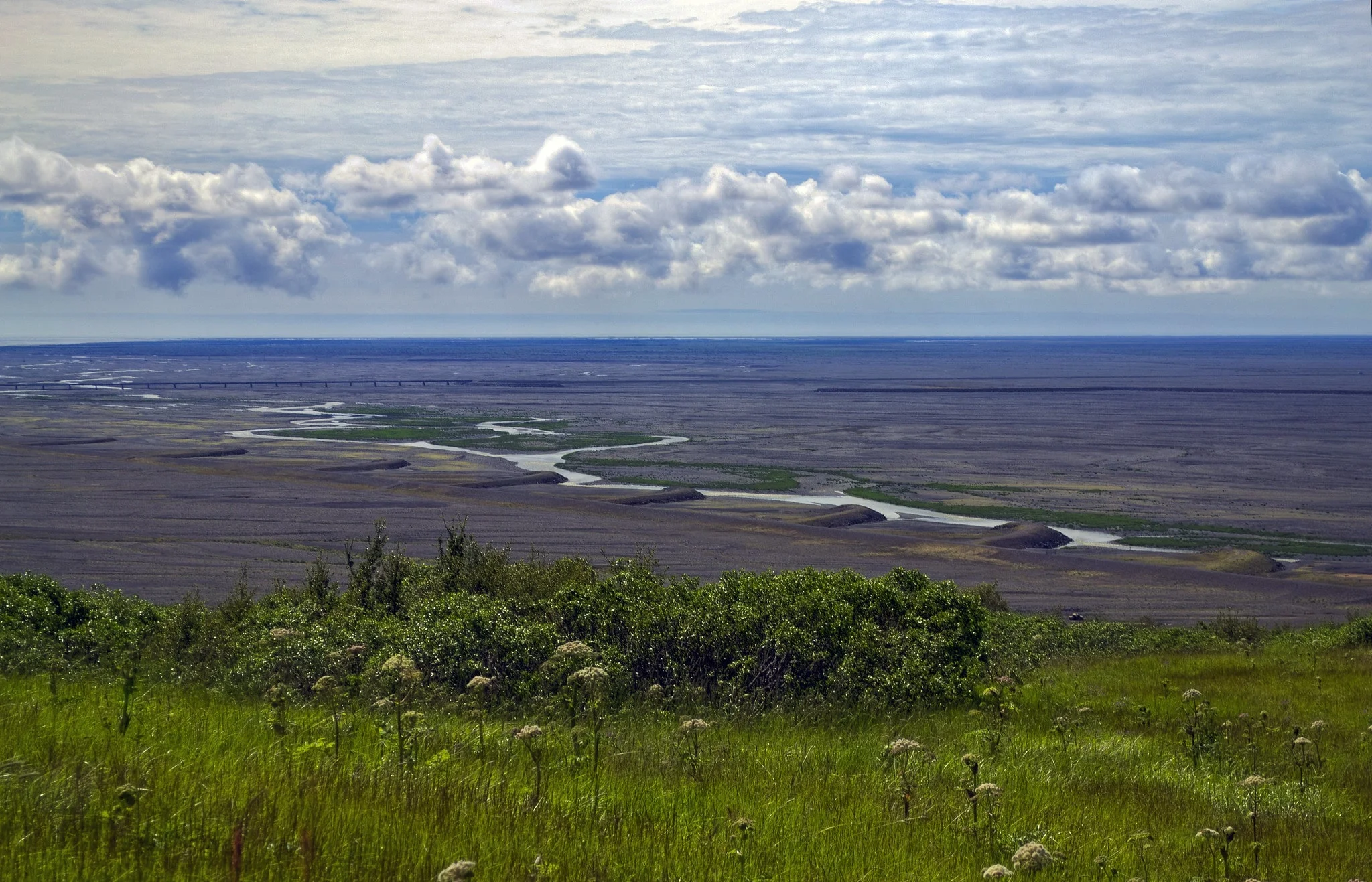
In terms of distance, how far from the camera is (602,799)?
678 centimetres

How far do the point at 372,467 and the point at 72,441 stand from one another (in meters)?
28.7

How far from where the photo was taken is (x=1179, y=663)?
890 inches

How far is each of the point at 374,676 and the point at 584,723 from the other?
2503 millimetres

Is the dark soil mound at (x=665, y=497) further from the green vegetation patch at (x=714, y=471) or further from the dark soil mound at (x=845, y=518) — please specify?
the dark soil mound at (x=845, y=518)

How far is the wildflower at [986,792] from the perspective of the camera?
6.32 m

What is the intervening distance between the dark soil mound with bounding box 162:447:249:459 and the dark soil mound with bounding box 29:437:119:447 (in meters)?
10.6

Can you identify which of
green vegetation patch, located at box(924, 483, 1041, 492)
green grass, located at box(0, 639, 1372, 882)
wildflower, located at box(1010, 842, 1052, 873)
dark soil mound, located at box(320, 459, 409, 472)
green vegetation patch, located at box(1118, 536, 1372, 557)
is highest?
wildflower, located at box(1010, 842, 1052, 873)

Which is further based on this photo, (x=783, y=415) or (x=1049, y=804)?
(x=783, y=415)

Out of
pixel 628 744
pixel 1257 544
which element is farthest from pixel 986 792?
pixel 1257 544

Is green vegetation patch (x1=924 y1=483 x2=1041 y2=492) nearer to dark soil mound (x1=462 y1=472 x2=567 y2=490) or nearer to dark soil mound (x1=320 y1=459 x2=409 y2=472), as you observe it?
dark soil mound (x1=462 y1=472 x2=567 y2=490)

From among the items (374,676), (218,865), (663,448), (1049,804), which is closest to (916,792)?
(1049,804)

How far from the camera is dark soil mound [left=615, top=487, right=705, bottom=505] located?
60.0 metres

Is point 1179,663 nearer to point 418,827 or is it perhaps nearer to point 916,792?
point 916,792

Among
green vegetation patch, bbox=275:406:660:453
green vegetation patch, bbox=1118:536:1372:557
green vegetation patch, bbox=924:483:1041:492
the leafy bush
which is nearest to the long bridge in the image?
green vegetation patch, bbox=275:406:660:453
